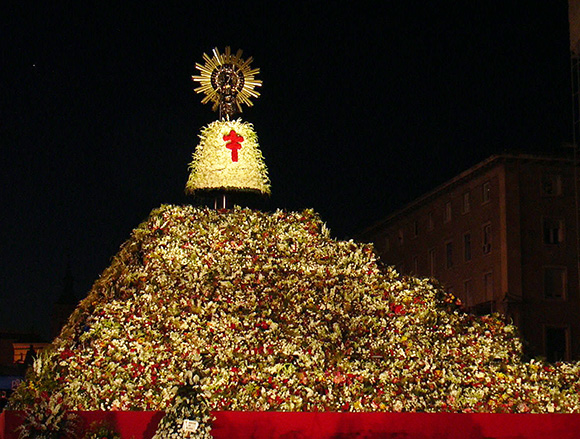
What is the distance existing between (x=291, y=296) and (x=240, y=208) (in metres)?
4.73

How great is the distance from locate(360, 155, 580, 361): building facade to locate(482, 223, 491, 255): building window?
60 millimetres

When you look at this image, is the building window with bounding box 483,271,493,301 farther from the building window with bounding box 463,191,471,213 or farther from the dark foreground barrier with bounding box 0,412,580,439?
the dark foreground barrier with bounding box 0,412,580,439

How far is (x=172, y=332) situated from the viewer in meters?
20.2

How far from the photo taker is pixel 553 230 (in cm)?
5128

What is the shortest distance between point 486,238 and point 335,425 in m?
38.2

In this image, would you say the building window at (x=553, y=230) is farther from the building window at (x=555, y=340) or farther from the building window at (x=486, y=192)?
the building window at (x=555, y=340)

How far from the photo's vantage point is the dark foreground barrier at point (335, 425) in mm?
15656

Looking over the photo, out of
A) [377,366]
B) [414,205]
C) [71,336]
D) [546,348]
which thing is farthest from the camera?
[414,205]

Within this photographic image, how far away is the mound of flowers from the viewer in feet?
61.4

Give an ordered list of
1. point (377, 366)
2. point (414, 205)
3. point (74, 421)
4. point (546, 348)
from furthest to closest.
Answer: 1. point (414, 205)
2. point (546, 348)
3. point (377, 366)
4. point (74, 421)

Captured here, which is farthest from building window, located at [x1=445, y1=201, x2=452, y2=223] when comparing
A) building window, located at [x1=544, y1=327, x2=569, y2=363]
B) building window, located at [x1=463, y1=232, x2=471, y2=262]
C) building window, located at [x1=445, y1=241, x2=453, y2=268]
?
building window, located at [x1=544, y1=327, x2=569, y2=363]

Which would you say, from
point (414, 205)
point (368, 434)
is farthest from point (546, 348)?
point (368, 434)

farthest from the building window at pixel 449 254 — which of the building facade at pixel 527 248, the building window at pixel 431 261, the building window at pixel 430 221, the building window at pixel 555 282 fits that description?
the building window at pixel 555 282

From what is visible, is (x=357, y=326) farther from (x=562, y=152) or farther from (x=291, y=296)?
(x=562, y=152)
